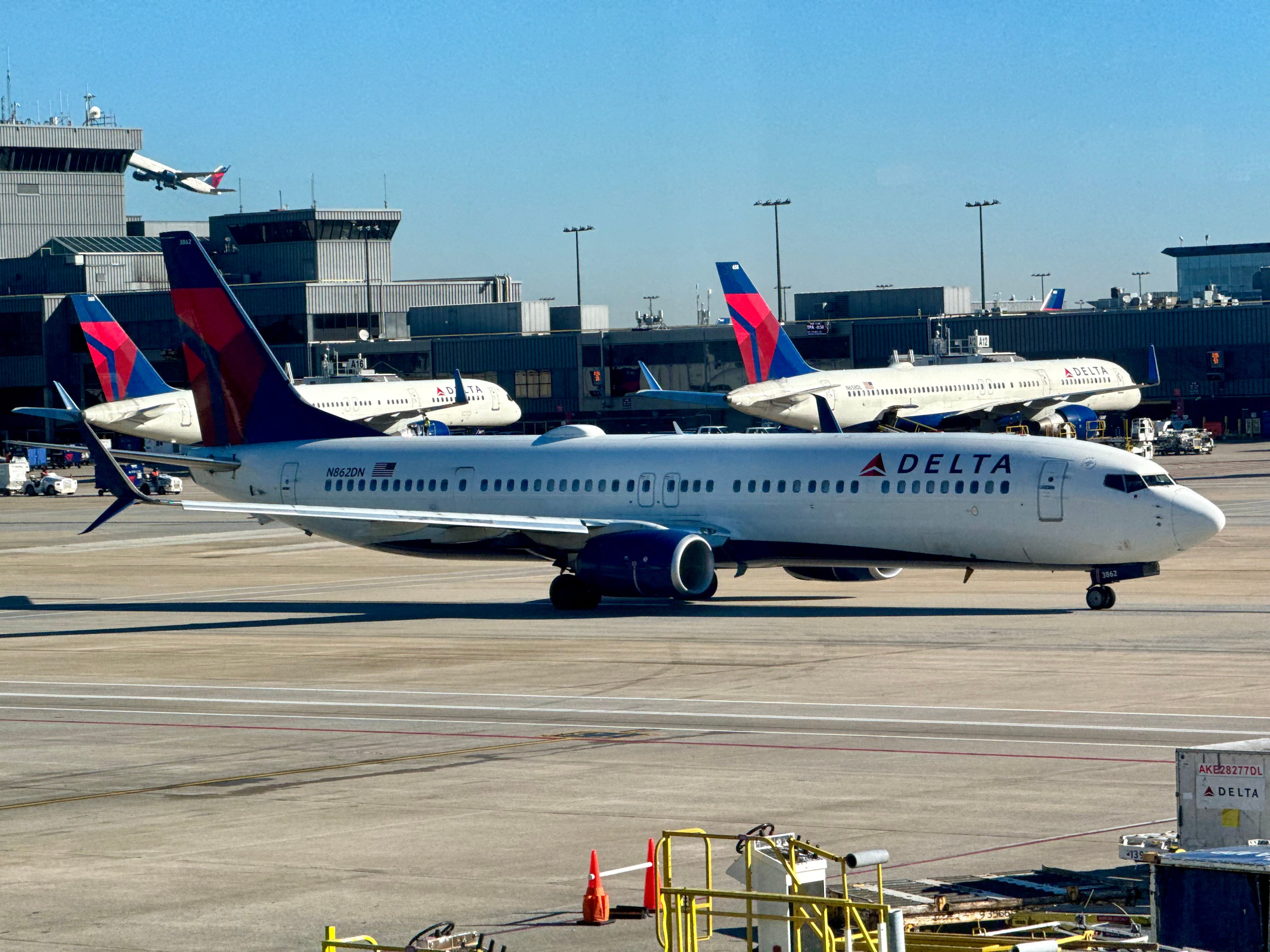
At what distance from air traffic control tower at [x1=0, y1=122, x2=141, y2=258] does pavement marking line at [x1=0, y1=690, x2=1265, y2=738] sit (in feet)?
516

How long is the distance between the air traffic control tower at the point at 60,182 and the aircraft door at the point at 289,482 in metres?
139

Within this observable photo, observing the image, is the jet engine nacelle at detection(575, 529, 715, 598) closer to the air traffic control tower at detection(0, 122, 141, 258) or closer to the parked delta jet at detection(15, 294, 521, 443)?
the parked delta jet at detection(15, 294, 521, 443)

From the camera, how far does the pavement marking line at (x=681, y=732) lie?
24656mm

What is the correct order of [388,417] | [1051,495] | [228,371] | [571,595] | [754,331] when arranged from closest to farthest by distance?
[1051,495]
[571,595]
[228,371]
[754,331]
[388,417]

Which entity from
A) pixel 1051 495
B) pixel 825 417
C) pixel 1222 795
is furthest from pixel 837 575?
pixel 1222 795

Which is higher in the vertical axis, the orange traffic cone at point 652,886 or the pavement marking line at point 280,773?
the orange traffic cone at point 652,886

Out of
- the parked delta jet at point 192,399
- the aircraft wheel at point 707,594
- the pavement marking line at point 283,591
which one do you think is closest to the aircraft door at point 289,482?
the pavement marking line at point 283,591

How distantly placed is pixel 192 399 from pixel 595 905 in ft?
254

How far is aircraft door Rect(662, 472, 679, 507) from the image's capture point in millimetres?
45188

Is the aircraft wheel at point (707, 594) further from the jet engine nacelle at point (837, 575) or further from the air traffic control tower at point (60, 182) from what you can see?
the air traffic control tower at point (60, 182)

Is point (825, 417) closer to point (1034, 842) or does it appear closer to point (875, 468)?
point (875, 468)

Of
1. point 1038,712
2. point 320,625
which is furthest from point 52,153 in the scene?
point 1038,712

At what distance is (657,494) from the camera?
4550cm

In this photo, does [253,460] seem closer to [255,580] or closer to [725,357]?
[255,580]
